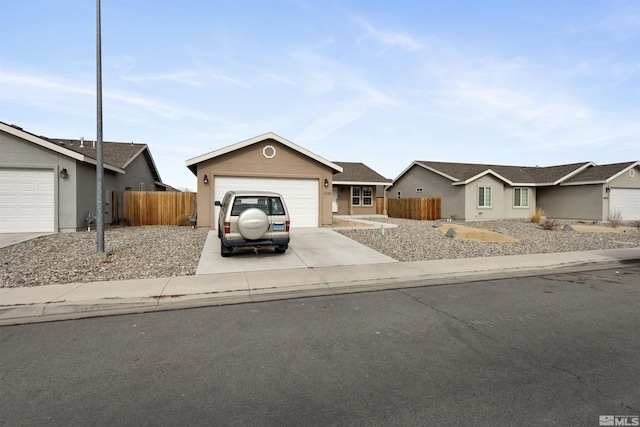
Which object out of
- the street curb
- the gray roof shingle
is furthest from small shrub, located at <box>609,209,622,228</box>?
the street curb

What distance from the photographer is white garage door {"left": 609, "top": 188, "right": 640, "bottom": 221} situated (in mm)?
24592

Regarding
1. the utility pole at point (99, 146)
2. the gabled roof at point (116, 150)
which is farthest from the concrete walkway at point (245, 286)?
the gabled roof at point (116, 150)

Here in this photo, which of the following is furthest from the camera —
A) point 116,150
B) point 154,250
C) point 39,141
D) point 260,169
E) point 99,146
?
point 116,150

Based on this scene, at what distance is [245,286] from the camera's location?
270 inches

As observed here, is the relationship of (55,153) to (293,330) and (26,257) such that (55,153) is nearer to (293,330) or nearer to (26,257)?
(26,257)

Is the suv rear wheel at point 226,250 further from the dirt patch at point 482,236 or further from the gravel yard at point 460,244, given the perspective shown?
the dirt patch at point 482,236

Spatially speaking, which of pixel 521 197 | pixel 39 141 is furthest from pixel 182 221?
pixel 521 197

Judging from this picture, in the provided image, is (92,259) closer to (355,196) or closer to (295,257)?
(295,257)

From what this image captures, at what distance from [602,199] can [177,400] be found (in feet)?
99.0

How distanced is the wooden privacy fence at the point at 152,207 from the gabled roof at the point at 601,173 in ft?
91.2

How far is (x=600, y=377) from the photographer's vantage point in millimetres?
3414

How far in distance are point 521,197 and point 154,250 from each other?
26.7m

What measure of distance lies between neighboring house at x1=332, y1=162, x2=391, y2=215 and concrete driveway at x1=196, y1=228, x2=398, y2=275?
49.0 ft

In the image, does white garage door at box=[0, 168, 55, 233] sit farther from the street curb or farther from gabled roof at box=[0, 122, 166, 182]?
the street curb
